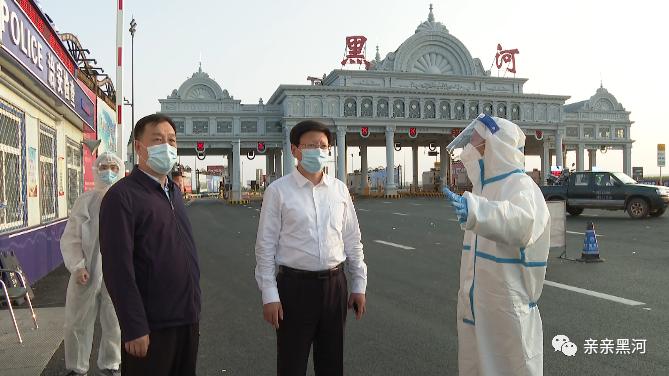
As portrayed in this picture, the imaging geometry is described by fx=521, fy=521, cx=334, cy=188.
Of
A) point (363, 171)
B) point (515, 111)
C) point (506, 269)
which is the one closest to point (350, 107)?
point (363, 171)

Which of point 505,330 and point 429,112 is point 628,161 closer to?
point 429,112

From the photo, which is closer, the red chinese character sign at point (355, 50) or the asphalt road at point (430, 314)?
the asphalt road at point (430, 314)

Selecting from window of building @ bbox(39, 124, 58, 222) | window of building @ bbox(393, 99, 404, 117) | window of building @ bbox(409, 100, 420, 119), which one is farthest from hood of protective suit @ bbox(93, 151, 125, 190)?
window of building @ bbox(409, 100, 420, 119)

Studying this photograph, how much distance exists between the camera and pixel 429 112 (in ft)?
160

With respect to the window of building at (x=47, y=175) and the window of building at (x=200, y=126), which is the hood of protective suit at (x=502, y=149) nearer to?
the window of building at (x=47, y=175)

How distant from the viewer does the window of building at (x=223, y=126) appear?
151 ft

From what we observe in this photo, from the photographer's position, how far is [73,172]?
512 inches

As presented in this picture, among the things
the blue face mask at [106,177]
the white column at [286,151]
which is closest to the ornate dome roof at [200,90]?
the white column at [286,151]

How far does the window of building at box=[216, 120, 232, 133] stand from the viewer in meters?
46.2

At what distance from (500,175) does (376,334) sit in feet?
9.96

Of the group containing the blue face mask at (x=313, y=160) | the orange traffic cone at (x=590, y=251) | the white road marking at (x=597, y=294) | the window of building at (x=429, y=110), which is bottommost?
the white road marking at (x=597, y=294)

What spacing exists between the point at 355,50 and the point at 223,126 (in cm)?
1367

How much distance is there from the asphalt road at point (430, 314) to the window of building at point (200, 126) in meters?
35.4

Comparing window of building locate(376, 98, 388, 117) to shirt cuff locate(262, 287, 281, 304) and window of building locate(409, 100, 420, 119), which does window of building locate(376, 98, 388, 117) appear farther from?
shirt cuff locate(262, 287, 281, 304)
